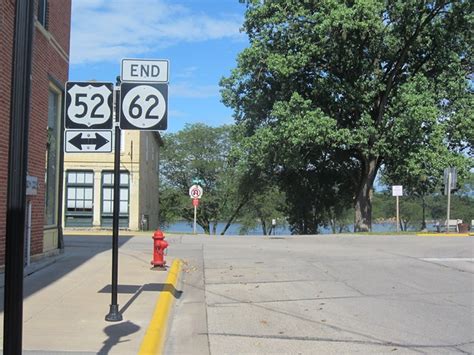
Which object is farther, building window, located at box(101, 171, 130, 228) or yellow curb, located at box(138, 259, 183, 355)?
building window, located at box(101, 171, 130, 228)

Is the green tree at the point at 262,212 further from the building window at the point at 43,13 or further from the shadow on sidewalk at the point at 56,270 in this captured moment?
the building window at the point at 43,13

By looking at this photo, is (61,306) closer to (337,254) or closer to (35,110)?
(35,110)

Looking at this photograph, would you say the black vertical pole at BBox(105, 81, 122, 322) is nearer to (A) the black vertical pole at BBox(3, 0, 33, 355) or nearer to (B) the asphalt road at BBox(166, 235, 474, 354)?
(B) the asphalt road at BBox(166, 235, 474, 354)

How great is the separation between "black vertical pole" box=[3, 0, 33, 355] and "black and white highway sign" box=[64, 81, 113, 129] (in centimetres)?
346

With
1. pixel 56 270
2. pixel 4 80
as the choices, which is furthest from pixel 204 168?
pixel 4 80

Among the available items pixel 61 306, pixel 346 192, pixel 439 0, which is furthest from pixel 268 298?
pixel 346 192

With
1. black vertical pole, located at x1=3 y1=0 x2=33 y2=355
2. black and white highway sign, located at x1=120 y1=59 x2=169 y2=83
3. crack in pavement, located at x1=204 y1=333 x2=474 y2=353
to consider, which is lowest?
crack in pavement, located at x1=204 y1=333 x2=474 y2=353

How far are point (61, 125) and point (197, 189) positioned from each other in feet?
51.9

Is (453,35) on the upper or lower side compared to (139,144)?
upper

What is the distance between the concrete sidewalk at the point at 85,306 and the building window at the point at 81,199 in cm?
2094

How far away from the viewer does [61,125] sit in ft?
44.7

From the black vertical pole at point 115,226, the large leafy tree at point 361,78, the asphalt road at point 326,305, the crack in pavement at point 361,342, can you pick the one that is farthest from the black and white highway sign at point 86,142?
the large leafy tree at point 361,78

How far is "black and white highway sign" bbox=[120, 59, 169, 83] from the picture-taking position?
7.08 meters

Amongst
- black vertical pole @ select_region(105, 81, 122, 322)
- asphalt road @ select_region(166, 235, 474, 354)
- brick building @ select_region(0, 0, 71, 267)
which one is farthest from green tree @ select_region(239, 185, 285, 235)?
black vertical pole @ select_region(105, 81, 122, 322)
